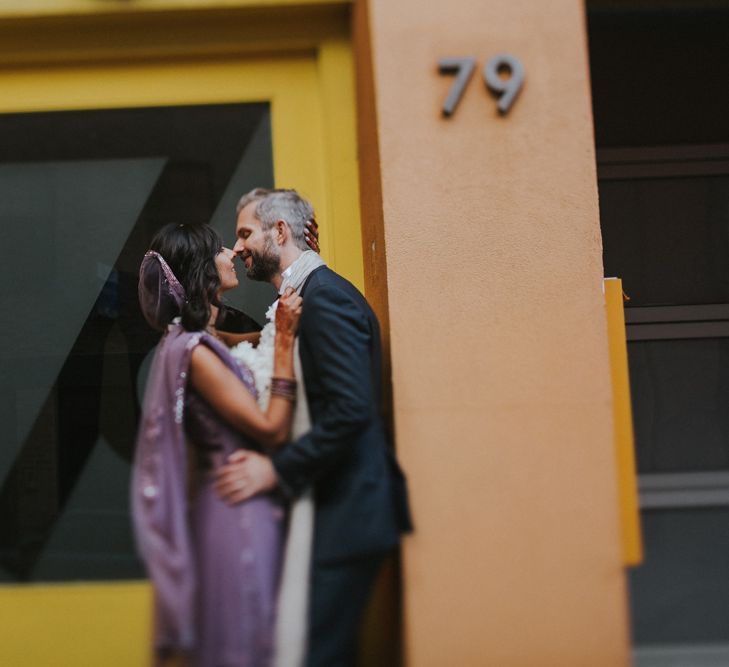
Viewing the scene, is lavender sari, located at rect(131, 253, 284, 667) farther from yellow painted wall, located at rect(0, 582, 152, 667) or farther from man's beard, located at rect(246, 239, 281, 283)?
yellow painted wall, located at rect(0, 582, 152, 667)

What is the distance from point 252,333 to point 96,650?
146 cm

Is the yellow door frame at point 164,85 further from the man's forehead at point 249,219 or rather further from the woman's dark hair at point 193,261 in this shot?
the woman's dark hair at point 193,261

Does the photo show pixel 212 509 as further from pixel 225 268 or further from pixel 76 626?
pixel 76 626

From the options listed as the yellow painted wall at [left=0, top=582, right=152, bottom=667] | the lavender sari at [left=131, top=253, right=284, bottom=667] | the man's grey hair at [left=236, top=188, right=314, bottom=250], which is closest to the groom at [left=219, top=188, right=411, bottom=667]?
the lavender sari at [left=131, top=253, right=284, bottom=667]

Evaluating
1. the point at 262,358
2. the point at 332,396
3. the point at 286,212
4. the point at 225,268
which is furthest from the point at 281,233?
the point at 332,396

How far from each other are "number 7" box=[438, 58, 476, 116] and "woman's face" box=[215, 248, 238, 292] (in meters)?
1.00

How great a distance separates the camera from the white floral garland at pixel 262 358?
11.1 ft

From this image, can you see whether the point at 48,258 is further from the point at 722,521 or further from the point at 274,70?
the point at 722,521

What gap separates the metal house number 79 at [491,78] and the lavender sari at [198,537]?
1.34 metres

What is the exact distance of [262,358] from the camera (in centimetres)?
346

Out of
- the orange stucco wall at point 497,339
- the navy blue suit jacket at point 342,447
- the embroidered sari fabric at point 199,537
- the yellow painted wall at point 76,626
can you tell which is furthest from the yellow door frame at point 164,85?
the embroidered sari fabric at point 199,537

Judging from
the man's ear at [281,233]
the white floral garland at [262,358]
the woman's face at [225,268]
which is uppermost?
the man's ear at [281,233]

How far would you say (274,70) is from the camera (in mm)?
4289

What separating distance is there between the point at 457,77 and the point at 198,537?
77.1 inches
